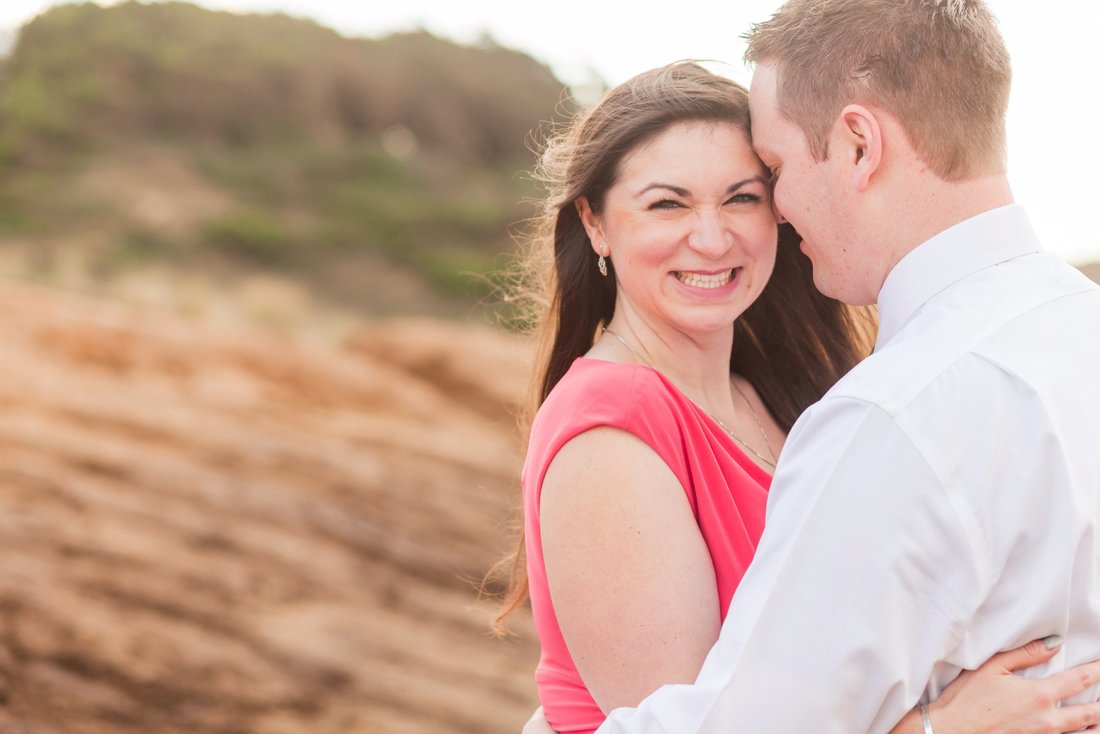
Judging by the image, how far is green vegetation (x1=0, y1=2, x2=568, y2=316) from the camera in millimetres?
17484

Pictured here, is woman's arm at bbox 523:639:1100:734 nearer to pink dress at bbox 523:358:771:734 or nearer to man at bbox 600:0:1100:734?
man at bbox 600:0:1100:734

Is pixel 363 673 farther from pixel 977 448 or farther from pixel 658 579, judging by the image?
pixel 977 448

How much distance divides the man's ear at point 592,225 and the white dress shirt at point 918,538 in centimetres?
98

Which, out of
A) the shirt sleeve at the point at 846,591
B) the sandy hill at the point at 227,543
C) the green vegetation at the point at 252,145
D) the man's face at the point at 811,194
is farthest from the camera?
the green vegetation at the point at 252,145

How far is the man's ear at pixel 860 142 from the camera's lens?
5.85ft

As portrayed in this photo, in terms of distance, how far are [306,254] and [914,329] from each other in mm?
17402

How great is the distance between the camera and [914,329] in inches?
65.4

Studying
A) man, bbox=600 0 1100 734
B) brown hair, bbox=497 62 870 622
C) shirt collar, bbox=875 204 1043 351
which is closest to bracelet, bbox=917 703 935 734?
man, bbox=600 0 1100 734

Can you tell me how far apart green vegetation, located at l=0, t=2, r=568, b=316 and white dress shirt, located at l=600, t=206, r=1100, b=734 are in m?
14.3

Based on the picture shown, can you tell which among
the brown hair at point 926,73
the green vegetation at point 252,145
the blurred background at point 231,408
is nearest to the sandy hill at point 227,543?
the blurred background at point 231,408

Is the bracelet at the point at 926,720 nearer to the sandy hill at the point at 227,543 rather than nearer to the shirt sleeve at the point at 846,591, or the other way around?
the shirt sleeve at the point at 846,591

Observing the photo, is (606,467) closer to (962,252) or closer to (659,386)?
(659,386)

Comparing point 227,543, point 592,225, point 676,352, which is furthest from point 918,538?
point 227,543

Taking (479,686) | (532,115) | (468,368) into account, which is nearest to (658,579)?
(479,686)
